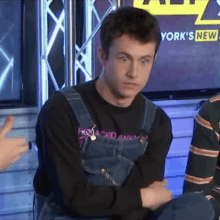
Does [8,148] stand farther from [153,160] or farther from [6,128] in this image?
[153,160]

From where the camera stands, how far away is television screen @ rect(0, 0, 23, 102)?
3037 millimetres

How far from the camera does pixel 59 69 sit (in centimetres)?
321

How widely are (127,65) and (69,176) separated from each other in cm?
42

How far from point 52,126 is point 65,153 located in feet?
0.33

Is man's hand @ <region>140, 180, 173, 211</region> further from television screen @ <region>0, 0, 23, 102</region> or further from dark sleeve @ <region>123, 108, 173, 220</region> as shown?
television screen @ <region>0, 0, 23, 102</region>

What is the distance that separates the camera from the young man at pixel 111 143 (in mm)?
1632

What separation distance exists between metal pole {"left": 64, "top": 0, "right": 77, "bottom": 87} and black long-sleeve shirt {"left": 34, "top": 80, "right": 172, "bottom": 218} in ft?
2.87

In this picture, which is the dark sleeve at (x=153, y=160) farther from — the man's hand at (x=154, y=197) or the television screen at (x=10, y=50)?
the television screen at (x=10, y=50)

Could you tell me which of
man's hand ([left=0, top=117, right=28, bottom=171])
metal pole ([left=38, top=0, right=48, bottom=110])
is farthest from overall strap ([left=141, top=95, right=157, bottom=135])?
metal pole ([left=38, top=0, right=48, bottom=110])

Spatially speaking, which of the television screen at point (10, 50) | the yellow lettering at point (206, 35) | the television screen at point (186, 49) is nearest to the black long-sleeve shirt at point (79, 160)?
the television screen at point (10, 50)

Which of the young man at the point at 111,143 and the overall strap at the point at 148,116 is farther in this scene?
the overall strap at the point at 148,116

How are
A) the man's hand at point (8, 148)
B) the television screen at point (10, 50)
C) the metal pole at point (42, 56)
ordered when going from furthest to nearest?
the television screen at point (10, 50) < the metal pole at point (42, 56) < the man's hand at point (8, 148)

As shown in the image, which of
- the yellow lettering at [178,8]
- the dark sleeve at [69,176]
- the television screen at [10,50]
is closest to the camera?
the dark sleeve at [69,176]

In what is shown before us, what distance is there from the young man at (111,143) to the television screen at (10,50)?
55.2 inches
